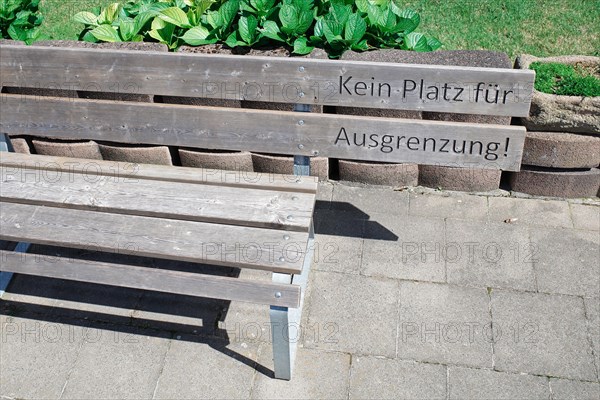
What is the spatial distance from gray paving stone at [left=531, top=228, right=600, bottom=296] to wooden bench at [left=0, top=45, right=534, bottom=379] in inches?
30.0

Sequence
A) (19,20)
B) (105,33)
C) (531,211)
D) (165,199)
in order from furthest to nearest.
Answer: (19,20), (105,33), (531,211), (165,199)

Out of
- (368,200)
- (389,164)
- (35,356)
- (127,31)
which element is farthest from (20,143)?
(389,164)

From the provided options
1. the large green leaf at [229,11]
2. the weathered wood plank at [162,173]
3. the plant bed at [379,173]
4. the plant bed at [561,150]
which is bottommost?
the plant bed at [379,173]

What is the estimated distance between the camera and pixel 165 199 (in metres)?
3.49

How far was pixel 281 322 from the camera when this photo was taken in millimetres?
3238

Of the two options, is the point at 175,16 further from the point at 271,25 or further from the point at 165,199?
the point at 165,199

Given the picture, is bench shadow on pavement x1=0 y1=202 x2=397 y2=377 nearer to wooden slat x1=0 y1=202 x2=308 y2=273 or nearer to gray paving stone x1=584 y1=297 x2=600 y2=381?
wooden slat x1=0 y1=202 x2=308 y2=273

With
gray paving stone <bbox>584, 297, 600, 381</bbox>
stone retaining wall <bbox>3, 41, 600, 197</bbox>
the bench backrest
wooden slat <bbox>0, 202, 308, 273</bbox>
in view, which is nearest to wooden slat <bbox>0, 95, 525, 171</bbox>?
the bench backrest

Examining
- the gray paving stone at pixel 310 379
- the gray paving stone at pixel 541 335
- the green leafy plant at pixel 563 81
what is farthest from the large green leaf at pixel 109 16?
the gray paving stone at pixel 541 335

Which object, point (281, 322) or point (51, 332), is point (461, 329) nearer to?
point (281, 322)

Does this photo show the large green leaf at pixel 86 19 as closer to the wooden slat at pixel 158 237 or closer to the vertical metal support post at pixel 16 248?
the vertical metal support post at pixel 16 248

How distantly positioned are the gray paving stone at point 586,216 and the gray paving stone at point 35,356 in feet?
9.41

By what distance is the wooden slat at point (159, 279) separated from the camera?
10.3 ft

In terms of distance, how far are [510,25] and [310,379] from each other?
3.20 meters
